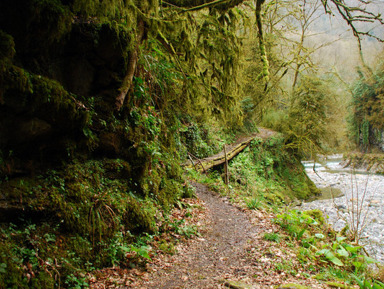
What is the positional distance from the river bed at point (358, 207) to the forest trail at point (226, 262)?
1529 millimetres

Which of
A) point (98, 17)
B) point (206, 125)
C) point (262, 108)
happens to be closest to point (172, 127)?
point (98, 17)

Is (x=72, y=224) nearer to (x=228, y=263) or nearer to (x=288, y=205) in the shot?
(x=228, y=263)

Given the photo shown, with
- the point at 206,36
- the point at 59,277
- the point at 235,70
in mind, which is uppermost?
the point at 206,36

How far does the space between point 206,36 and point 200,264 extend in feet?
15.8

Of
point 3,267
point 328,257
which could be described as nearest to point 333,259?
point 328,257

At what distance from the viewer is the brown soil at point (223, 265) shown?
3385mm

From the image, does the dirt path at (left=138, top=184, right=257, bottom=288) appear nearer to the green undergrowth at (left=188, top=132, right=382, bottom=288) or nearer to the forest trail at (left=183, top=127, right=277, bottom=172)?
the green undergrowth at (left=188, top=132, right=382, bottom=288)

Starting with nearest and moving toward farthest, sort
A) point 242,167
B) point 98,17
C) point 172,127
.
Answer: point 98,17 < point 172,127 < point 242,167

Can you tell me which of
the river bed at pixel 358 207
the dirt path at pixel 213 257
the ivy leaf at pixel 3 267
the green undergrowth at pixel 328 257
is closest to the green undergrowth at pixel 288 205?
the green undergrowth at pixel 328 257

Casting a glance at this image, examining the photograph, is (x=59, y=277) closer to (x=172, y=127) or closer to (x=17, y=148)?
(x=17, y=148)

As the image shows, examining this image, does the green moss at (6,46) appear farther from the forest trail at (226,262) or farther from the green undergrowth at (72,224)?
the forest trail at (226,262)

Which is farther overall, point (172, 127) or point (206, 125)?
point (206, 125)

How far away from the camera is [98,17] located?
3961mm

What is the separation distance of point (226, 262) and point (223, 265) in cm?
14
